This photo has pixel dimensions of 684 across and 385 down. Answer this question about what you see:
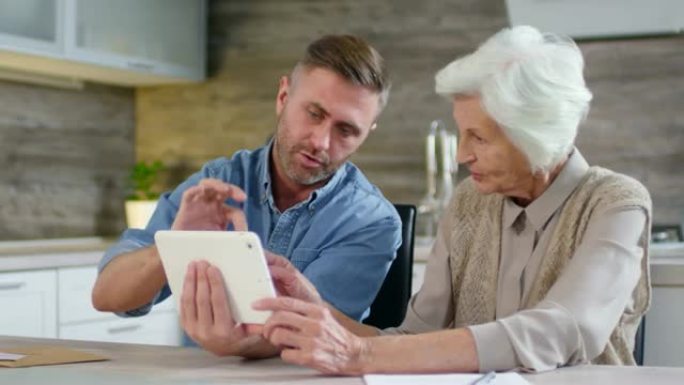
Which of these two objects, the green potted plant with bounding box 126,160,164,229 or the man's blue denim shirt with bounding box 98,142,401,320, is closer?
the man's blue denim shirt with bounding box 98,142,401,320

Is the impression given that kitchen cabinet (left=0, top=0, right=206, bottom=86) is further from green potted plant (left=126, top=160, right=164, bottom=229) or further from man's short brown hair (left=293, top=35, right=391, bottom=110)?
man's short brown hair (left=293, top=35, right=391, bottom=110)

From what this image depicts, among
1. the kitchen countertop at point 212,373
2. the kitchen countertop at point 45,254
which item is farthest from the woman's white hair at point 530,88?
the kitchen countertop at point 45,254

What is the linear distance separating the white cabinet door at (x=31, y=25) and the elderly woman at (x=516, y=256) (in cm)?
199

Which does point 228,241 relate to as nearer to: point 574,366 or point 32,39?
point 574,366

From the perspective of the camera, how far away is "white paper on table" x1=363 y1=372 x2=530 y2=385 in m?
1.45

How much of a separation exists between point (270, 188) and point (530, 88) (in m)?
0.66

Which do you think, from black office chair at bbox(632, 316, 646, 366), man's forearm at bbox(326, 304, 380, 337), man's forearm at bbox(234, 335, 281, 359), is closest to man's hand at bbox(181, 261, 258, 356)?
man's forearm at bbox(234, 335, 281, 359)

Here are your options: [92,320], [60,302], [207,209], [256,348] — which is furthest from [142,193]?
[256,348]

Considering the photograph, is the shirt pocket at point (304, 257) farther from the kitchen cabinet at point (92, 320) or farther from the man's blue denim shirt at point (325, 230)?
the kitchen cabinet at point (92, 320)

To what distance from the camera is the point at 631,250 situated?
1.67 metres

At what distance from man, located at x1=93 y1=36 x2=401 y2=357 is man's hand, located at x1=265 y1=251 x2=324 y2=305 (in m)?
0.16

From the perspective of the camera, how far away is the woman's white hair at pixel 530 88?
5.77 ft

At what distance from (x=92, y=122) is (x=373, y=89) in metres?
2.48

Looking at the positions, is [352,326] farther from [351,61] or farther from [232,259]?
[351,61]
